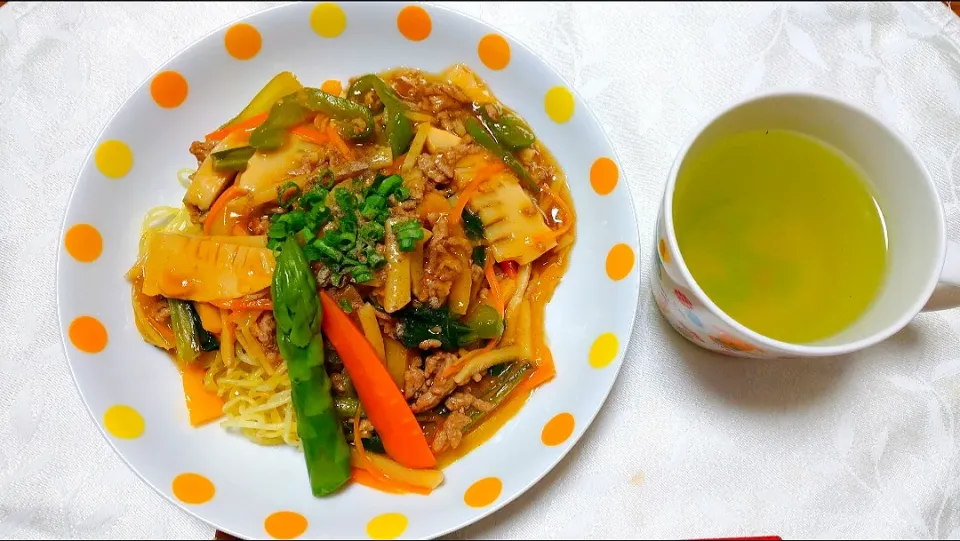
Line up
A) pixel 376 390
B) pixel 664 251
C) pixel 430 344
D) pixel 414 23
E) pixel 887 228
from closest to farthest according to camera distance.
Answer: pixel 664 251, pixel 887 228, pixel 376 390, pixel 430 344, pixel 414 23

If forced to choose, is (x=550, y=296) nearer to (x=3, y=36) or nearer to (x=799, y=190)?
(x=799, y=190)

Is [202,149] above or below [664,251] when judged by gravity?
above

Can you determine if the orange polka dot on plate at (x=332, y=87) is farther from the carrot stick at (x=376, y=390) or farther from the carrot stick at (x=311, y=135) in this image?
the carrot stick at (x=376, y=390)

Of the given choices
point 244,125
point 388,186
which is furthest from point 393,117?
→ point 244,125

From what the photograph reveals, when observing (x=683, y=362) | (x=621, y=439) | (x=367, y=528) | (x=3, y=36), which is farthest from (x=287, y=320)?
(x=3, y=36)

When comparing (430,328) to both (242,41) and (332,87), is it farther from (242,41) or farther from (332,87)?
(242,41)

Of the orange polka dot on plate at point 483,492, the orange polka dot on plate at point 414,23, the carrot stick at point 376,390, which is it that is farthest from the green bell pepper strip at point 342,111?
the orange polka dot on plate at point 483,492
